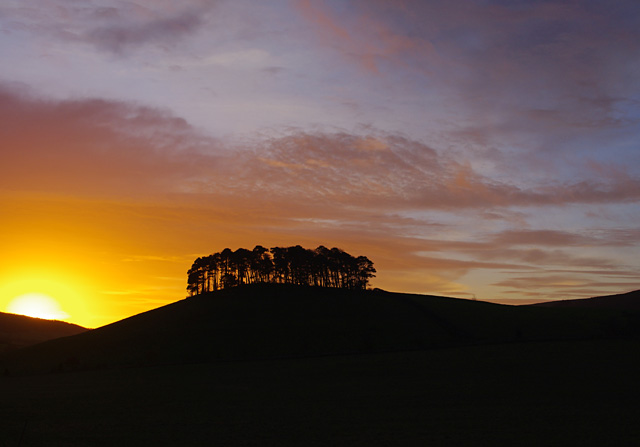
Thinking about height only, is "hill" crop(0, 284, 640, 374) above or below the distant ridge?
below

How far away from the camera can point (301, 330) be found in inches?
3492

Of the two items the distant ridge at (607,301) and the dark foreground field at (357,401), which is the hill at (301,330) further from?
the distant ridge at (607,301)

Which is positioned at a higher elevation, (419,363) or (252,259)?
(252,259)

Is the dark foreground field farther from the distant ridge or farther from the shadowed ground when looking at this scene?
the distant ridge

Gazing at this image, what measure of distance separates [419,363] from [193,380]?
24976mm

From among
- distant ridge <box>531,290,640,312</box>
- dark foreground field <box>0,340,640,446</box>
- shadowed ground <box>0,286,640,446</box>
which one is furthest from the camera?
distant ridge <box>531,290,640,312</box>

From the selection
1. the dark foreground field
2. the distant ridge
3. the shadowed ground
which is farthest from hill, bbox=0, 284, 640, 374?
the distant ridge

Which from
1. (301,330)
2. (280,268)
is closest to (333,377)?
(301,330)

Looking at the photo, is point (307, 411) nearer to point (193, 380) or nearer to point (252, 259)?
point (193, 380)

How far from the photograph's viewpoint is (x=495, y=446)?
79.7 feet

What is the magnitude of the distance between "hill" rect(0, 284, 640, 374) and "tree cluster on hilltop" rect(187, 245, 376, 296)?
3560cm

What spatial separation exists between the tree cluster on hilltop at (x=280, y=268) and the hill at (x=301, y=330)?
35.6 m

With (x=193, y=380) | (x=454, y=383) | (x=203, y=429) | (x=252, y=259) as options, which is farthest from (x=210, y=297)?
(x=203, y=429)

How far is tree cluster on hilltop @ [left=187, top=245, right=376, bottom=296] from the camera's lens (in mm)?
151750
